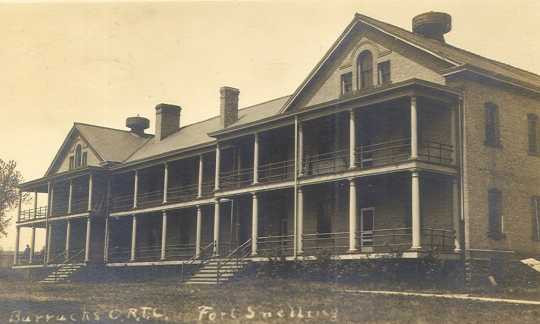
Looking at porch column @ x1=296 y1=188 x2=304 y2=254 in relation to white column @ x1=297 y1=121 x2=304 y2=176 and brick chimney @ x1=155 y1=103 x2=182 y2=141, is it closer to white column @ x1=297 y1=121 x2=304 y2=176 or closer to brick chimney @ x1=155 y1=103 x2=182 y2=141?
white column @ x1=297 y1=121 x2=304 y2=176

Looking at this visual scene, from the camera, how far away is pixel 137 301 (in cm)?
1869

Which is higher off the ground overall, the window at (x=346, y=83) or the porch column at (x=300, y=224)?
the window at (x=346, y=83)

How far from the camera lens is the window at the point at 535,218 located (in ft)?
85.8

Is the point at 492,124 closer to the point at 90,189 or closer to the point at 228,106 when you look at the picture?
the point at 228,106

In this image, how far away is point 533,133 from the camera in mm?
27031

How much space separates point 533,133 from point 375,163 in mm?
6188

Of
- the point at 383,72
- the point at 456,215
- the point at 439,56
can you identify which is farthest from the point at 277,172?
the point at 456,215

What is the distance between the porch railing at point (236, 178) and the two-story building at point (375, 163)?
150mm

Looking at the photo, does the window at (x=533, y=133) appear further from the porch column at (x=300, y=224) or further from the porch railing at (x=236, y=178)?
the porch railing at (x=236, y=178)

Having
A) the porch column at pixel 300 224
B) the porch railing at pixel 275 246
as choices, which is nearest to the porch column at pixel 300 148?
the porch column at pixel 300 224

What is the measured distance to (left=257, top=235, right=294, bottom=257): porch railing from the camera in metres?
28.4

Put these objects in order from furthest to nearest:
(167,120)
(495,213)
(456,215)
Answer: (167,120) → (495,213) → (456,215)

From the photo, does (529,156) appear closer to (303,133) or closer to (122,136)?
(303,133)

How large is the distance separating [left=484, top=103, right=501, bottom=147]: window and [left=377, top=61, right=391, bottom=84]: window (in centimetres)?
406
